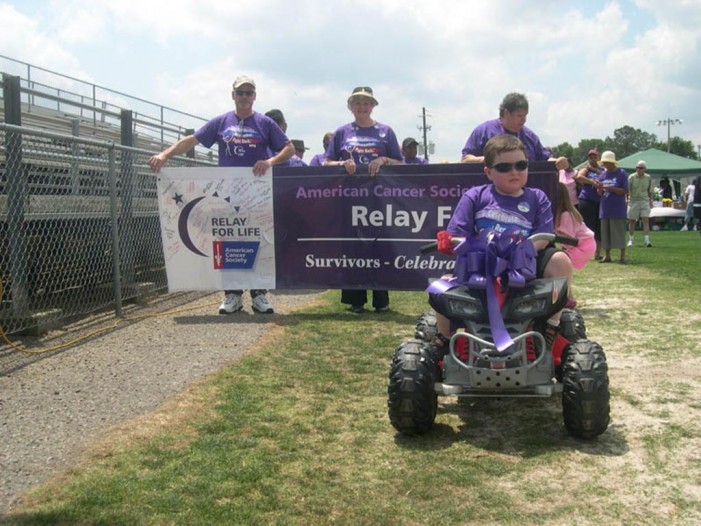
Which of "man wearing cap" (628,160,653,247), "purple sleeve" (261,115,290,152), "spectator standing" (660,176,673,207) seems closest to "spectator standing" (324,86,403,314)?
"purple sleeve" (261,115,290,152)

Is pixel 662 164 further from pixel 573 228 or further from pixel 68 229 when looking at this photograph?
pixel 68 229

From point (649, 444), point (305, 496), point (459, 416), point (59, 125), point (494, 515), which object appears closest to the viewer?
point (494, 515)

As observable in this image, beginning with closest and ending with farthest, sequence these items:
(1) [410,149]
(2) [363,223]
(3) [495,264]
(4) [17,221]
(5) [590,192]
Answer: (3) [495,264] < (4) [17,221] < (2) [363,223] < (1) [410,149] < (5) [590,192]

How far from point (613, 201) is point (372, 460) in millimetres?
9990

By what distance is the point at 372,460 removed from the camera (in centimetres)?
312

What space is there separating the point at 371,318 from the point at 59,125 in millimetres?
6167

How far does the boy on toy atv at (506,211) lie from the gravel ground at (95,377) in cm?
188

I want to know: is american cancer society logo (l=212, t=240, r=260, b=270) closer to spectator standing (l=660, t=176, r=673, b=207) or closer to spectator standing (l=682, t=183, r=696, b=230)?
spectator standing (l=682, t=183, r=696, b=230)

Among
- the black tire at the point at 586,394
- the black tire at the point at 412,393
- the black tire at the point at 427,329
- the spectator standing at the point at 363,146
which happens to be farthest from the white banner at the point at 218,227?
the black tire at the point at 586,394

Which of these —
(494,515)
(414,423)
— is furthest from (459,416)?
(494,515)

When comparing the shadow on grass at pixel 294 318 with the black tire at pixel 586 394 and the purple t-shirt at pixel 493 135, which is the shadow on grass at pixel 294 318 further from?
the black tire at pixel 586 394

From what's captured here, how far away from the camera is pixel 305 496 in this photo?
2738 millimetres

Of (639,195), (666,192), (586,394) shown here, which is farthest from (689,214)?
(586,394)

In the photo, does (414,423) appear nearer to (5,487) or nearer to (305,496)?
(305,496)
